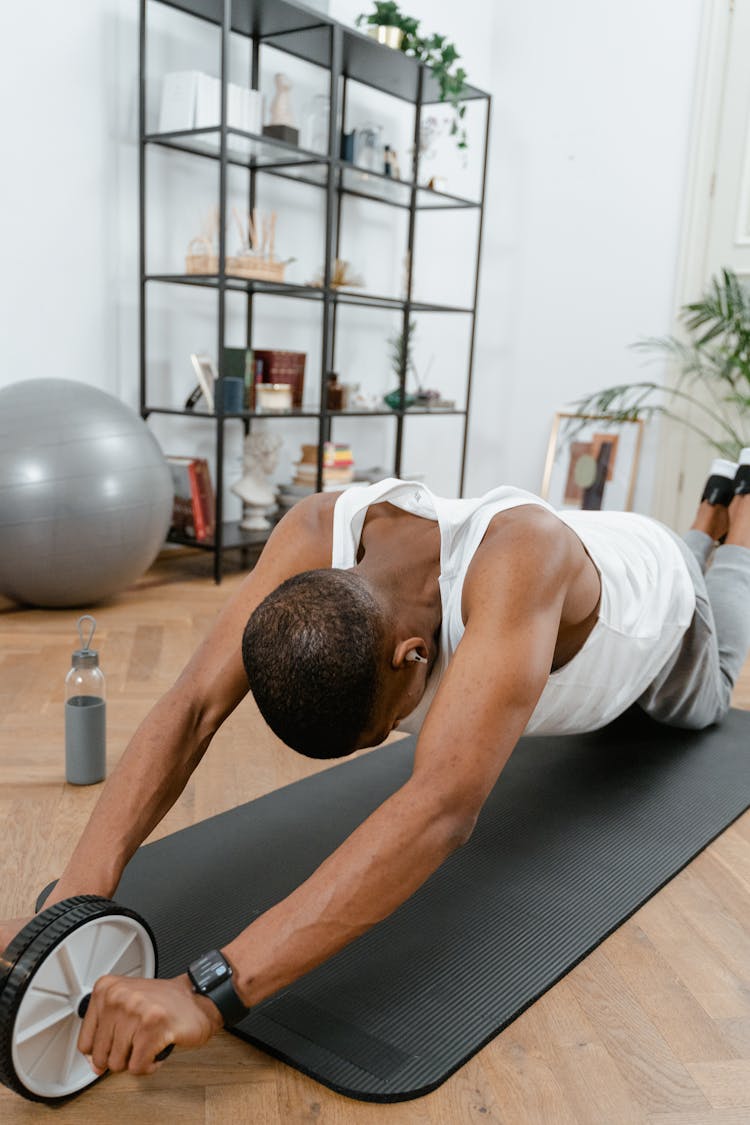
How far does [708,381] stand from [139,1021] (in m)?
3.75

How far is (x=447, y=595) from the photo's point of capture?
1.21 meters

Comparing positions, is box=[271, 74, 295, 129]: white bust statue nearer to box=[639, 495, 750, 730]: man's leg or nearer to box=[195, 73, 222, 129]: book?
box=[195, 73, 222, 129]: book

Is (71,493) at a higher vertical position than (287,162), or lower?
lower

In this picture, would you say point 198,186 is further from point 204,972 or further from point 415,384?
point 204,972

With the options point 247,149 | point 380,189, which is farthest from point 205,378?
point 380,189

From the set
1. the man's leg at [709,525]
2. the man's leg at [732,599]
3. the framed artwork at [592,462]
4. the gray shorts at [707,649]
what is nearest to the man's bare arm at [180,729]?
the gray shorts at [707,649]

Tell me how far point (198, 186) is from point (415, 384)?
1.49 m

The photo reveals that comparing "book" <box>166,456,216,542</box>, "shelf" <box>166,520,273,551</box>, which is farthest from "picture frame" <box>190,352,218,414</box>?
"shelf" <box>166,520,273,551</box>

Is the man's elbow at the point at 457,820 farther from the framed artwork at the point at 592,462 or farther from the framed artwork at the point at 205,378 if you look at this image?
the framed artwork at the point at 592,462

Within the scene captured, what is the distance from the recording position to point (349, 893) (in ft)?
3.19

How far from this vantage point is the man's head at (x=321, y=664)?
38.6 inches

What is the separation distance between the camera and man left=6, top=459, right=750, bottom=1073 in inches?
37.7

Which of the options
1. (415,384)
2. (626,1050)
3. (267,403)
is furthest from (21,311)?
(626,1050)

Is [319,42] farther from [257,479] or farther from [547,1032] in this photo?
[547,1032]
